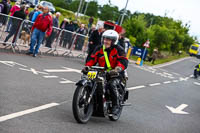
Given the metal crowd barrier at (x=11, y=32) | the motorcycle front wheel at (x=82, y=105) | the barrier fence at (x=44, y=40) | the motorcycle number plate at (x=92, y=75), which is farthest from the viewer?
the barrier fence at (x=44, y=40)

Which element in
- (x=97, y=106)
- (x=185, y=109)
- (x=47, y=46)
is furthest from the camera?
(x=47, y=46)

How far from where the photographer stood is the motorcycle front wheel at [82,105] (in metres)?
6.02

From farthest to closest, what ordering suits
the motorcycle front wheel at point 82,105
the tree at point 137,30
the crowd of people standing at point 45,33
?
the tree at point 137,30 < the crowd of people standing at point 45,33 < the motorcycle front wheel at point 82,105

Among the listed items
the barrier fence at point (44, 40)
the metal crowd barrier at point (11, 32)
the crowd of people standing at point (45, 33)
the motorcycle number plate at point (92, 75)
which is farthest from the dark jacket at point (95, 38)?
the motorcycle number plate at point (92, 75)

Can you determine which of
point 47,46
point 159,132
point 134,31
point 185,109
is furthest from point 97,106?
point 134,31

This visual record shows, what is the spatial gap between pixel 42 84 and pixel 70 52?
10674mm

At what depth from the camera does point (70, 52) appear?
66.4 ft

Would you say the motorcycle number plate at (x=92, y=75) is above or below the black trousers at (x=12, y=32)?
above

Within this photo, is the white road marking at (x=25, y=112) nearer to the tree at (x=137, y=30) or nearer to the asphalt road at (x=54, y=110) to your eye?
the asphalt road at (x=54, y=110)

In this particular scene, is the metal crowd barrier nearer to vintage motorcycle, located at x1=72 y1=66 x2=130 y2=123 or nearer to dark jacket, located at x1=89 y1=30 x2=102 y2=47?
dark jacket, located at x1=89 y1=30 x2=102 y2=47

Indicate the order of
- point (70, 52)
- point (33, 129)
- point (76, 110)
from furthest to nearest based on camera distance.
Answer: point (70, 52)
point (76, 110)
point (33, 129)

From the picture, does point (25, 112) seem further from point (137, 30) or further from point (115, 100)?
point (137, 30)

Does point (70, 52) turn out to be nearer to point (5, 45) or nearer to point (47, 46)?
point (47, 46)

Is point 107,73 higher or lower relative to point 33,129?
higher
